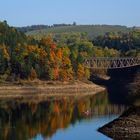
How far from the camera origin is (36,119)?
88438 mm

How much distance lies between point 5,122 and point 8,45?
78.9 meters

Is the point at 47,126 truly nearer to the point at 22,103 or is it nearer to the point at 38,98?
the point at 22,103

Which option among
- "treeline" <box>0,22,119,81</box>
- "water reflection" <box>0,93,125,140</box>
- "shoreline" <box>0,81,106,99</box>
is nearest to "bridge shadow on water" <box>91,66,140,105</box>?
"shoreline" <box>0,81,106,99</box>

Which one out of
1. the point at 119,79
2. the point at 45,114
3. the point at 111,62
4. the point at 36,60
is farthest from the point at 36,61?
the point at 45,114

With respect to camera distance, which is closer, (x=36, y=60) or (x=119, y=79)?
(x=36, y=60)

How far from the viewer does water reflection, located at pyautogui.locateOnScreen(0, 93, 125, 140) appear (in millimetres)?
76188

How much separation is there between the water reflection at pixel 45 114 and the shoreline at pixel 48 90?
Result: 15.0m

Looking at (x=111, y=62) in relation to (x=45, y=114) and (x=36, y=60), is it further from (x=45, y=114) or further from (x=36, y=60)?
(x=45, y=114)

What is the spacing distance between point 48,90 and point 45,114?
5123 centimetres

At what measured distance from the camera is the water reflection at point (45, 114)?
76.2 m

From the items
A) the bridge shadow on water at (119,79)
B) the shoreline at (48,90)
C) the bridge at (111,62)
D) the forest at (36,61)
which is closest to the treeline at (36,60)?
the forest at (36,61)

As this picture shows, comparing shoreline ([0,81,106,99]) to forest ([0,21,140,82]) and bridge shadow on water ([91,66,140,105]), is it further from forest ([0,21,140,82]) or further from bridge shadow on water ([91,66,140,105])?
bridge shadow on water ([91,66,140,105])

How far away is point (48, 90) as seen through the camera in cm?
14675

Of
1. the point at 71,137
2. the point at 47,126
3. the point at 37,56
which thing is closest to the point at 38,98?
the point at 37,56
